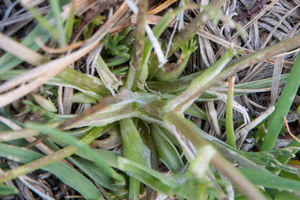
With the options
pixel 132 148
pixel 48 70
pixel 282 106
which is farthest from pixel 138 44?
pixel 282 106

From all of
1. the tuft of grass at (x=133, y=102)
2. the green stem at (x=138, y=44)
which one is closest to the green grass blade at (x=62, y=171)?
the tuft of grass at (x=133, y=102)

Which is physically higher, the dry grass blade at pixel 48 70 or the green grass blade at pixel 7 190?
the dry grass blade at pixel 48 70

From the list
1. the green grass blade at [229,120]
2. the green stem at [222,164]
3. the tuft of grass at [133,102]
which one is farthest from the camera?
the green grass blade at [229,120]

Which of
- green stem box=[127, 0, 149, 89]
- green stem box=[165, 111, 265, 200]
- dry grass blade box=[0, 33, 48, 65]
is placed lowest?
green stem box=[165, 111, 265, 200]

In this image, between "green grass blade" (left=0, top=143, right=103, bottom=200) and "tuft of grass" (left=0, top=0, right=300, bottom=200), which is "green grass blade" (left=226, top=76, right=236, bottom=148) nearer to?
"tuft of grass" (left=0, top=0, right=300, bottom=200)

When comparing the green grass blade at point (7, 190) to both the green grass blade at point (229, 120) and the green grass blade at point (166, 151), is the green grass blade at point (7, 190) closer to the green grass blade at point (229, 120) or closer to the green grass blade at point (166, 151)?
the green grass blade at point (166, 151)

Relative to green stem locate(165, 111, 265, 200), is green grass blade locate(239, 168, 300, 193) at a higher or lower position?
lower

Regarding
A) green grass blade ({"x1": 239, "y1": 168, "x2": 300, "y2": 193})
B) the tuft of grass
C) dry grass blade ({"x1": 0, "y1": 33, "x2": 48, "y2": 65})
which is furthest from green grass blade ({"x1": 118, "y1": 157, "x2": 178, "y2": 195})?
dry grass blade ({"x1": 0, "y1": 33, "x2": 48, "y2": 65})

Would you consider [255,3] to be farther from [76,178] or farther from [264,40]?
[76,178]
